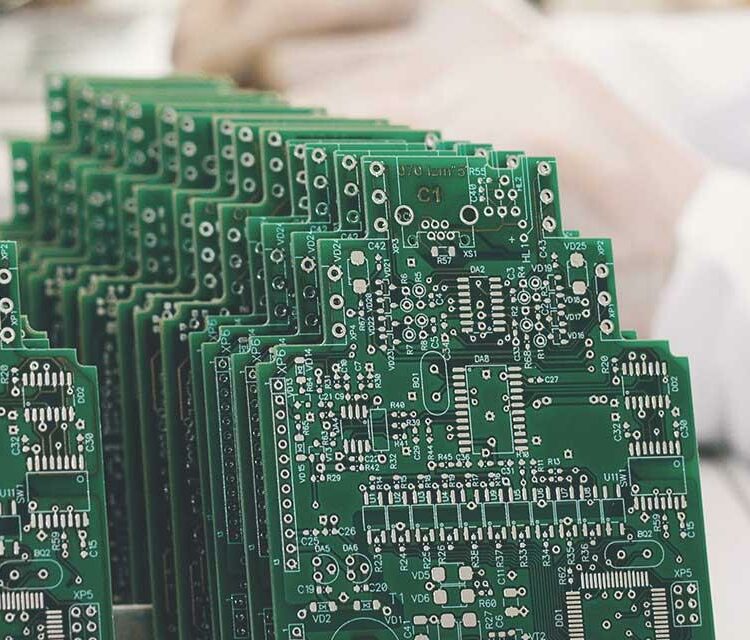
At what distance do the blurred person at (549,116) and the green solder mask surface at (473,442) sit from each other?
0.59 meters

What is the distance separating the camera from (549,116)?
1.40 meters

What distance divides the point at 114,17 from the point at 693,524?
5.93 feet

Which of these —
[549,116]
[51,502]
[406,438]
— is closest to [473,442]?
[406,438]

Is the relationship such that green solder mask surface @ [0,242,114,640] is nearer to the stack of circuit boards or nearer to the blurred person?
the stack of circuit boards

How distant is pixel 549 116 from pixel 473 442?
2.47 ft

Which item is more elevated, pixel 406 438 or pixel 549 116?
pixel 549 116

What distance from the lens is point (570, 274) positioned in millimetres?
717

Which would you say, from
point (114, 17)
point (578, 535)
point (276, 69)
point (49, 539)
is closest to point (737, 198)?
point (276, 69)

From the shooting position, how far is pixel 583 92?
4.81 feet

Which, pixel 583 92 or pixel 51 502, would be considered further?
pixel 583 92

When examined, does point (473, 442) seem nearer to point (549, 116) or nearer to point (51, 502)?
point (51, 502)

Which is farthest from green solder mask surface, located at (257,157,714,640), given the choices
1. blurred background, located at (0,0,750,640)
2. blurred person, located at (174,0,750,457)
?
blurred person, located at (174,0,750,457)

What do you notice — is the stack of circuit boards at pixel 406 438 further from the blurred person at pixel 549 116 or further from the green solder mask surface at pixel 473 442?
the blurred person at pixel 549 116

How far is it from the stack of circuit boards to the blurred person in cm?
59
